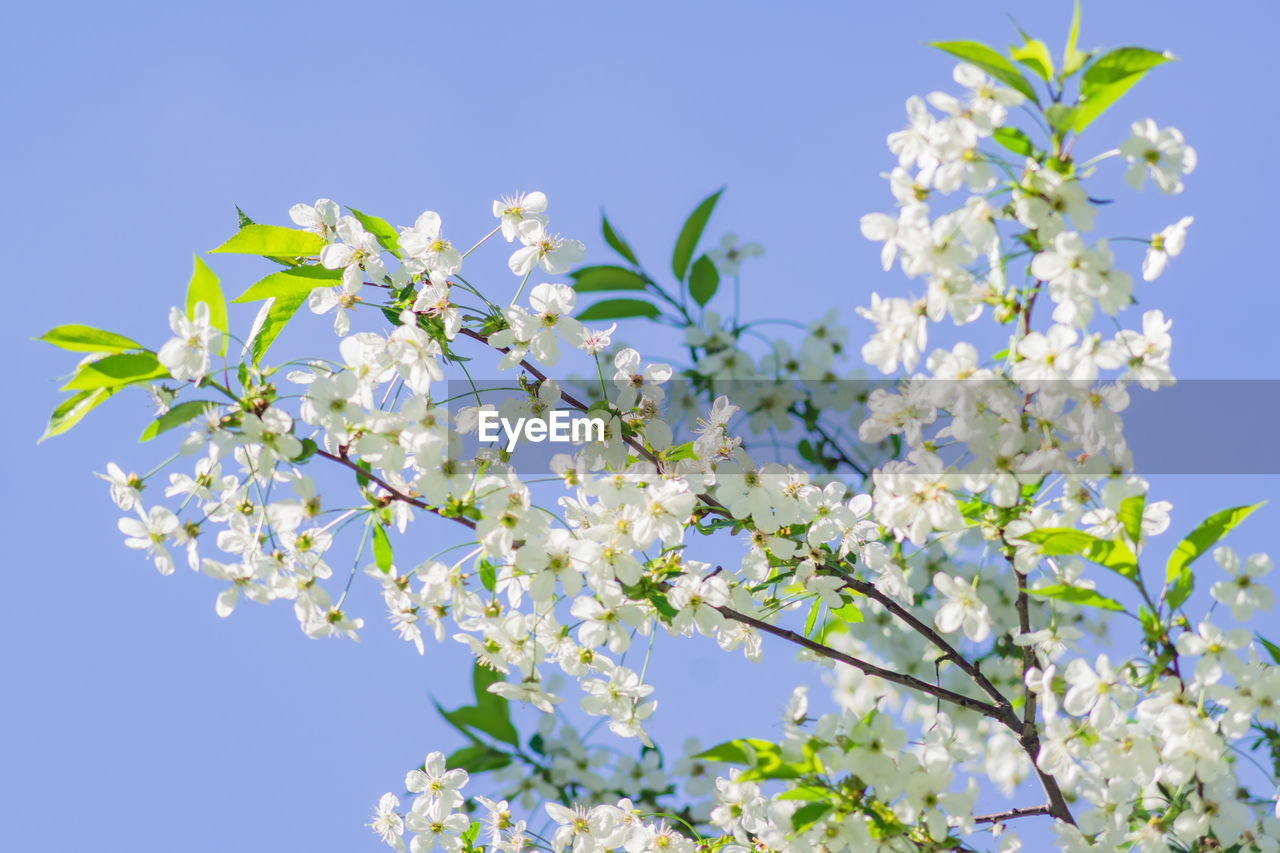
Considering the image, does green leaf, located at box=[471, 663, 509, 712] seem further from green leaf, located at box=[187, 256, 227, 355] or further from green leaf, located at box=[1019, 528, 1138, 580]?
green leaf, located at box=[1019, 528, 1138, 580]

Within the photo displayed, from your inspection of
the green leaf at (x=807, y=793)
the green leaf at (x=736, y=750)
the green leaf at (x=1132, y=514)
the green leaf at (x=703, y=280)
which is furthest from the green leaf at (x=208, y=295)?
the green leaf at (x=1132, y=514)

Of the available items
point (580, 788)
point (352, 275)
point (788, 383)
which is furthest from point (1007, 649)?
point (352, 275)

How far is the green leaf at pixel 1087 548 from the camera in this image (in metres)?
1.64

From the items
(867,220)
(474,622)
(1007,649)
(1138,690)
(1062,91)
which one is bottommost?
(1138,690)

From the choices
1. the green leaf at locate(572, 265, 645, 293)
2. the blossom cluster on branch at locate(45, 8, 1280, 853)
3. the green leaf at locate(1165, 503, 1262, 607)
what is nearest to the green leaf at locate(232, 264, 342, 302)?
the blossom cluster on branch at locate(45, 8, 1280, 853)

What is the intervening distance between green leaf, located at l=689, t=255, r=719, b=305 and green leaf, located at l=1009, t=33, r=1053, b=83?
149 cm

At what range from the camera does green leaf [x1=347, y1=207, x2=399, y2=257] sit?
2.29m

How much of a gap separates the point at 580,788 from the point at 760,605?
1.29 m

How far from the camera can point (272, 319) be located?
87.1 inches

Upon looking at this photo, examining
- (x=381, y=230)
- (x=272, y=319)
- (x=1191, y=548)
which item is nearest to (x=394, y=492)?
(x=272, y=319)

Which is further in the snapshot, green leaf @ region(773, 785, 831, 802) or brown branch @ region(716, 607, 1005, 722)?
brown branch @ region(716, 607, 1005, 722)

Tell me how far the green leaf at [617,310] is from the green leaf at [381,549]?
1.14 metres

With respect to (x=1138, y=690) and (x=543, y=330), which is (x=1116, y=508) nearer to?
(x=1138, y=690)

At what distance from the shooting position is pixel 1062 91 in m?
1.63
